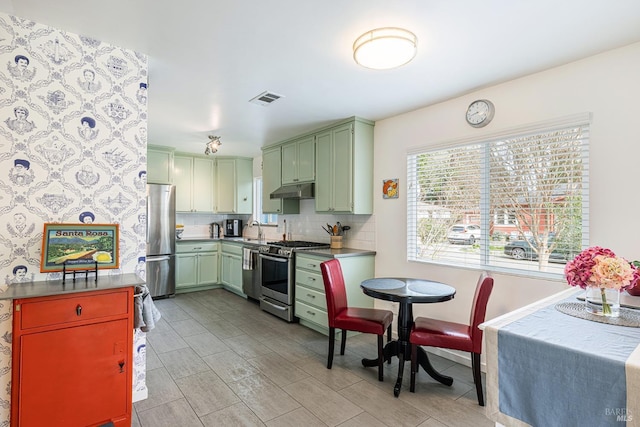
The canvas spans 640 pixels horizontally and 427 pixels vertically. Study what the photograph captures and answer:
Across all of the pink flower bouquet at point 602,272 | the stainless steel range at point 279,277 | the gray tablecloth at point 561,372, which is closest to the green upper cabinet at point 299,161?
the stainless steel range at point 279,277

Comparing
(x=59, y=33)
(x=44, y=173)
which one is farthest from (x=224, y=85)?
(x=44, y=173)

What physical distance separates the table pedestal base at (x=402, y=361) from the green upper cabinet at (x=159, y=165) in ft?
14.4

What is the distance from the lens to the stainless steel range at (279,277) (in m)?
4.19

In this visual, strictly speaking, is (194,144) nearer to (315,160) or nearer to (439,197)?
(315,160)

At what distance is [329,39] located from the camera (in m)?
2.11

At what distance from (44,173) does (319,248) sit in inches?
115

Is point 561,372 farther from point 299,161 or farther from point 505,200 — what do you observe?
point 299,161

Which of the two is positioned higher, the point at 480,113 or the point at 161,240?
the point at 480,113

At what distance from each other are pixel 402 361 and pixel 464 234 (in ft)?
4.45

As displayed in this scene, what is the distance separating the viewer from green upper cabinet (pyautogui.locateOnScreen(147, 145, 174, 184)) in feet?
17.4

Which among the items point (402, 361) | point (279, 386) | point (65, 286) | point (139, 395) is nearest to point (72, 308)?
point (65, 286)

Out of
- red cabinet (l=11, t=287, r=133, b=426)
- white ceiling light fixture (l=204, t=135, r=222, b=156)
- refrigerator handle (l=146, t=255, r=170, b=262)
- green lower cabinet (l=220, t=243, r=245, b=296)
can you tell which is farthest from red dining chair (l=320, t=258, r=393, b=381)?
refrigerator handle (l=146, t=255, r=170, b=262)

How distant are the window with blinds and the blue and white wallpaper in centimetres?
266

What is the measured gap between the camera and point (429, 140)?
3.38m
